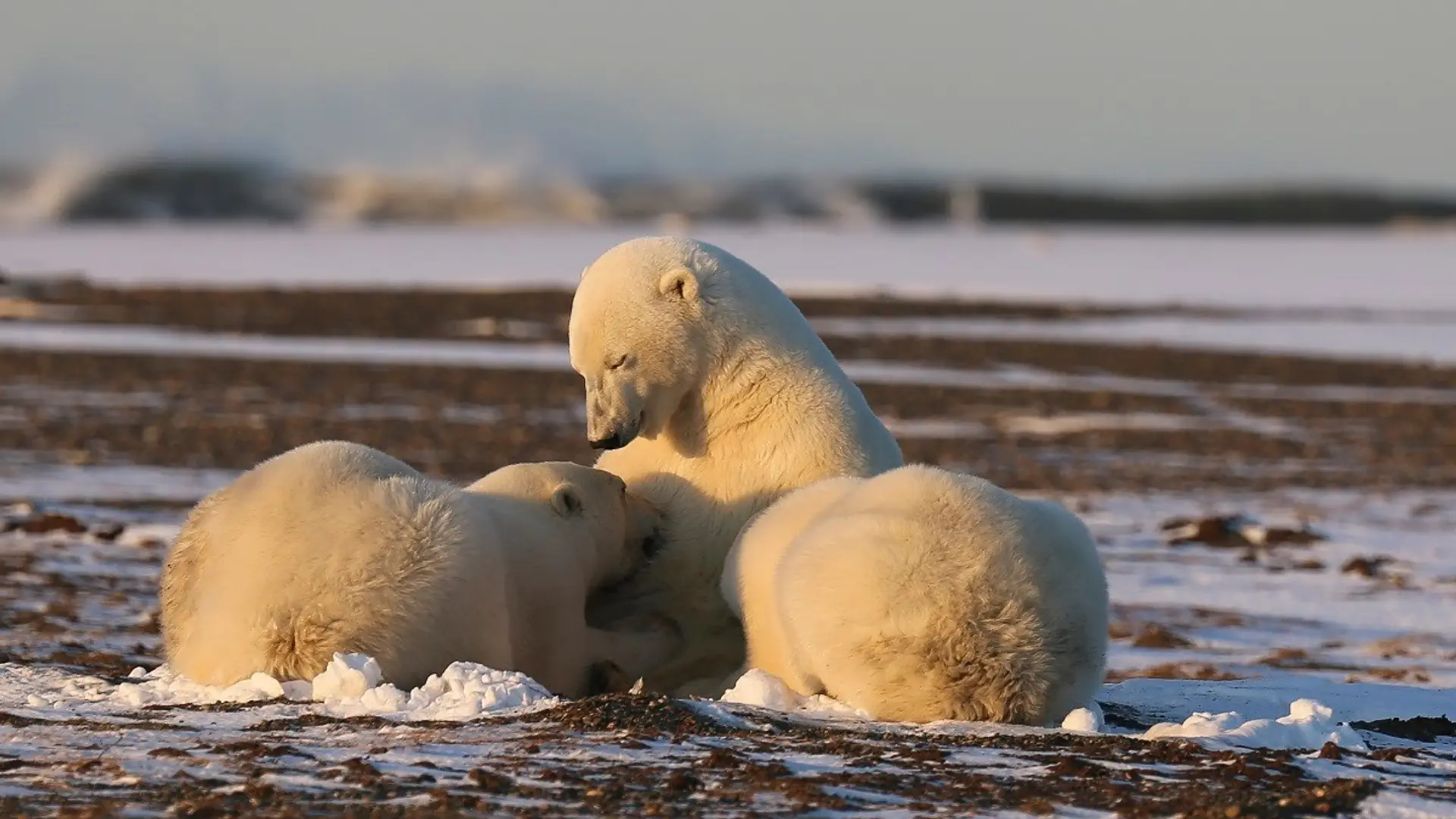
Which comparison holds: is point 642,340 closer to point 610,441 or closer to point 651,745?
point 610,441

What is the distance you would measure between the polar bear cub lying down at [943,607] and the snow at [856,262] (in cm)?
3524

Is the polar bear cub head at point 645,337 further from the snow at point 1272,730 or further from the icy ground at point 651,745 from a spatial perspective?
the snow at point 1272,730

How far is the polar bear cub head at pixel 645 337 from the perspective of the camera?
778cm

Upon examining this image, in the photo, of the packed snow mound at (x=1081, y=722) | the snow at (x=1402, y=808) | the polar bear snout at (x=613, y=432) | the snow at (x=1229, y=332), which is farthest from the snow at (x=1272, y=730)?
the snow at (x=1229, y=332)

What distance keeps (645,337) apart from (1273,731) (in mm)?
2722

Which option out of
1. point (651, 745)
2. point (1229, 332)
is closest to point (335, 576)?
point (651, 745)

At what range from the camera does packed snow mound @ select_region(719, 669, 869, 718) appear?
20.8 ft

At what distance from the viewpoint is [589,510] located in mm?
7309

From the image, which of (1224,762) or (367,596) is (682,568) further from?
(1224,762)

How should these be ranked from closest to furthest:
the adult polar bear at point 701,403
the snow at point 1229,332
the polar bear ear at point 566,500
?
the polar bear ear at point 566,500 → the adult polar bear at point 701,403 → the snow at point 1229,332

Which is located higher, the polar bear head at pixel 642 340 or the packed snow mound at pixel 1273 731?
the polar bear head at pixel 642 340

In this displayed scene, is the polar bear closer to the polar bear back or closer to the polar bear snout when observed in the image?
the polar bear back


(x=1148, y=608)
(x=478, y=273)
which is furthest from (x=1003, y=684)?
(x=478, y=273)

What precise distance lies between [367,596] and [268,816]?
1.62 metres
